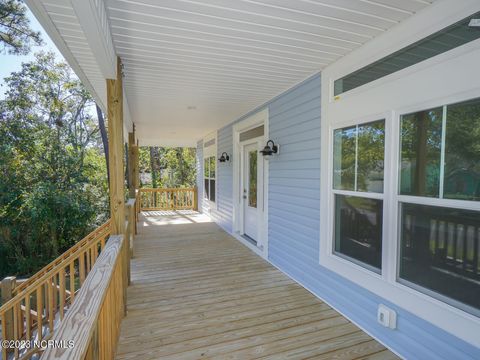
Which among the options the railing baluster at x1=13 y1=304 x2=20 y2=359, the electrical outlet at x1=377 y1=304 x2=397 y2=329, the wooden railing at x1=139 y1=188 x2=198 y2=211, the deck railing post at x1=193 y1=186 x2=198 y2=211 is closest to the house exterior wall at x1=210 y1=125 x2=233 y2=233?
the deck railing post at x1=193 y1=186 x2=198 y2=211

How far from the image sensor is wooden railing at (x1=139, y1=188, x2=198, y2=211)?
9875mm

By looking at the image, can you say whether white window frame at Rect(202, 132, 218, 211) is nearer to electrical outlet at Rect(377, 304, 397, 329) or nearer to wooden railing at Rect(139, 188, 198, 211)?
wooden railing at Rect(139, 188, 198, 211)

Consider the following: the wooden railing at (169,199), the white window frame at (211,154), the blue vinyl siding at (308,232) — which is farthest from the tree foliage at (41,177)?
the blue vinyl siding at (308,232)

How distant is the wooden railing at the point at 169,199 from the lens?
988cm

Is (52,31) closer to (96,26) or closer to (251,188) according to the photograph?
(96,26)

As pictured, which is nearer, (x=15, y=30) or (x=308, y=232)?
(x=308, y=232)

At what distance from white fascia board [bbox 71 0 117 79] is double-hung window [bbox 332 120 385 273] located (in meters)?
2.18

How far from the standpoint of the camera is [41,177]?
7.35 meters

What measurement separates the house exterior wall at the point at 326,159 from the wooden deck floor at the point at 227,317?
20 cm

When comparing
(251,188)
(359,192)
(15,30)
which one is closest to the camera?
(359,192)

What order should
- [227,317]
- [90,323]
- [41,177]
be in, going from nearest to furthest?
[90,323]
[227,317]
[41,177]

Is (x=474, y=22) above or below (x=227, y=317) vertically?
above

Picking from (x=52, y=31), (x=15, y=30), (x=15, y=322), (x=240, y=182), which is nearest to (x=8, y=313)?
(x=15, y=322)

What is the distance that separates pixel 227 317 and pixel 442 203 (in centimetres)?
209
